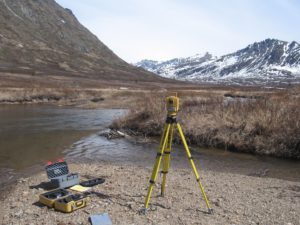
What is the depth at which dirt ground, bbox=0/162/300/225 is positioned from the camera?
9398 mm

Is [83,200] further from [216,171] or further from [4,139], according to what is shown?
[4,139]

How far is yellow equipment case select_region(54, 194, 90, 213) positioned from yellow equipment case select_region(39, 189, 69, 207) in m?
0.23

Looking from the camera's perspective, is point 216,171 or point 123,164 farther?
point 123,164

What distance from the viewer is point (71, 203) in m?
9.75

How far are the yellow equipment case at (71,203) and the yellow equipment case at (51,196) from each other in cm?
23

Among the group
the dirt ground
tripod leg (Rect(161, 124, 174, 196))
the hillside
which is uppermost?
the hillside

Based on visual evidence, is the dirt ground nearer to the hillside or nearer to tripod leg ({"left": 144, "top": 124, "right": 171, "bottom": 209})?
tripod leg ({"left": 144, "top": 124, "right": 171, "bottom": 209})

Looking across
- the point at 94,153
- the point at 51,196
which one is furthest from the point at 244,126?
the point at 51,196

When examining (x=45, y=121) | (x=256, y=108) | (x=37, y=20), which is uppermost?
(x=37, y=20)

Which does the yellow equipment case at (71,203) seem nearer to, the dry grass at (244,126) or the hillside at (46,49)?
the dry grass at (244,126)

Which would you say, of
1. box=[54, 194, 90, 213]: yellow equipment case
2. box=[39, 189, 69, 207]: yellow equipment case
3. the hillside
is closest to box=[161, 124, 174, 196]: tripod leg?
box=[54, 194, 90, 213]: yellow equipment case

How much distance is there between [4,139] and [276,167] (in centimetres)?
1566

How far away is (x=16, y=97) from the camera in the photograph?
51656mm

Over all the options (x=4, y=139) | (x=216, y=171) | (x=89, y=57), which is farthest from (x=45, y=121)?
(x=89, y=57)
